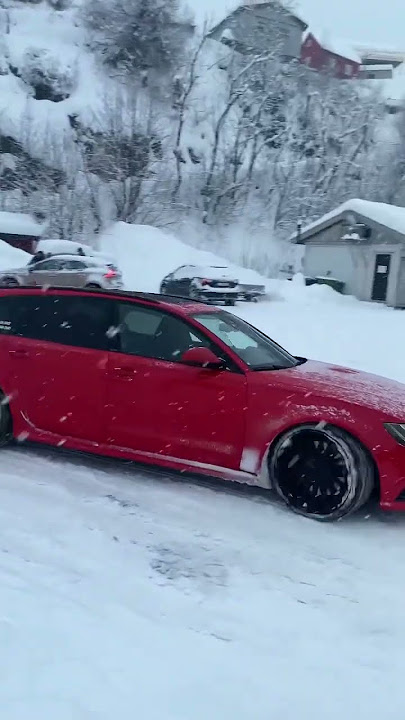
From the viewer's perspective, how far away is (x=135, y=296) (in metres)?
5.73

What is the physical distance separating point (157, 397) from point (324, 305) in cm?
2008

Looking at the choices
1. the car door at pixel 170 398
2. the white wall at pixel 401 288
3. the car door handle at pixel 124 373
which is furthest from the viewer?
the white wall at pixel 401 288

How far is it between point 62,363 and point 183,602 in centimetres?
255

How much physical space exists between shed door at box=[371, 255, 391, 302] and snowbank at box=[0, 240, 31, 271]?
13.7 meters

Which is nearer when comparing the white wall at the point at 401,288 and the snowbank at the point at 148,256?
the white wall at the point at 401,288

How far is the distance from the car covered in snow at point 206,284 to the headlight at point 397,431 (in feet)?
57.9

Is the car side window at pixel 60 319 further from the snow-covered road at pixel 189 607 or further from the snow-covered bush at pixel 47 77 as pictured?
the snow-covered bush at pixel 47 77

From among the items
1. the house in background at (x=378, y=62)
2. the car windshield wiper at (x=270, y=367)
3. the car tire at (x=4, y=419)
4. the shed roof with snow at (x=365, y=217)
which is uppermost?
the house in background at (x=378, y=62)

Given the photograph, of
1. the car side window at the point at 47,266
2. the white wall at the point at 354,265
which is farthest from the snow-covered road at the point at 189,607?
the white wall at the point at 354,265

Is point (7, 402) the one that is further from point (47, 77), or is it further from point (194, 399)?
point (47, 77)

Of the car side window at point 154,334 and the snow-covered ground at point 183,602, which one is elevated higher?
the car side window at point 154,334

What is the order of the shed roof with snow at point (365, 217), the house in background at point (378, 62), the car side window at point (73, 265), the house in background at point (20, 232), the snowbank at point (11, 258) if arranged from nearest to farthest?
the car side window at point (73, 265)
the snowbank at point (11, 258)
the shed roof with snow at point (365, 217)
the house in background at point (20, 232)
the house in background at point (378, 62)

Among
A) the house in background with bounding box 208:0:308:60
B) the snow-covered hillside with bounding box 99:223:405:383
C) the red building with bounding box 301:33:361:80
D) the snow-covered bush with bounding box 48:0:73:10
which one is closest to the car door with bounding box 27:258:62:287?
the snow-covered hillside with bounding box 99:223:405:383

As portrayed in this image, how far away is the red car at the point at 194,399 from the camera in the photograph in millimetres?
4734
